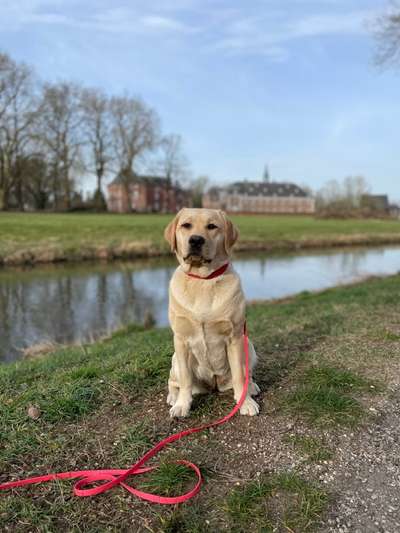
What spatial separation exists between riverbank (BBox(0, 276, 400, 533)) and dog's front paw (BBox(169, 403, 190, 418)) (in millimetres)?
69

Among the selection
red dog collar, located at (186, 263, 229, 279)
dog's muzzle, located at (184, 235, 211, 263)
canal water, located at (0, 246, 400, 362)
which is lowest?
canal water, located at (0, 246, 400, 362)

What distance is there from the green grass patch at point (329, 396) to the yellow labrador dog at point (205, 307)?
0.48 m

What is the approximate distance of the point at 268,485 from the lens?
2.65 metres

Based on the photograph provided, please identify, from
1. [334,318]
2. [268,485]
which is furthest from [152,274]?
[268,485]

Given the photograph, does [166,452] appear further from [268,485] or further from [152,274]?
[152,274]

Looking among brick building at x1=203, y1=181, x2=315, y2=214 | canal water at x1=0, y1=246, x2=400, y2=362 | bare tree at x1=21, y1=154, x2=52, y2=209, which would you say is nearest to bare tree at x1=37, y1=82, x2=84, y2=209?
bare tree at x1=21, y1=154, x2=52, y2=209

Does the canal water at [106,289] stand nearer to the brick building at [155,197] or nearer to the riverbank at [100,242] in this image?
the riverbank at [100,242]

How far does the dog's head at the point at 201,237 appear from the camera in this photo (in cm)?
329

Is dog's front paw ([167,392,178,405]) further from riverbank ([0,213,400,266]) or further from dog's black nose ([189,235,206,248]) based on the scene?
riverbank ([0,213,400,266])

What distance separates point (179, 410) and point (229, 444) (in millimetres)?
590

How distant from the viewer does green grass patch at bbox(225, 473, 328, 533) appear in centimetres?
234

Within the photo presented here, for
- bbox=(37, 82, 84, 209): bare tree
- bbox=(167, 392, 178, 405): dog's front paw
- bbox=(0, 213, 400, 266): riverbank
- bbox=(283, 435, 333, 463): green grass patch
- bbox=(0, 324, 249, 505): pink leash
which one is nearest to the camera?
bbox=(0, 324, 249, 505): pink leash

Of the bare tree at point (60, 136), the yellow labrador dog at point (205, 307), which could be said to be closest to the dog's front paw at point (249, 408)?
the yellow labrador dog at point (205, 307)

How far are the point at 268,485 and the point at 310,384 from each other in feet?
4.81
